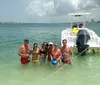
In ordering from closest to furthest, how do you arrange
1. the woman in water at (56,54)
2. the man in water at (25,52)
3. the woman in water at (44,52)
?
1. the woman in water at (56,54)
2. the man in water at (25,52)
3. the woman in water at (44,52)

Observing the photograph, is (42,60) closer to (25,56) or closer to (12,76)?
(25,56)

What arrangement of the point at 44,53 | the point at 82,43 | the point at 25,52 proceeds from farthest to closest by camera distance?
1. the point at 82,43
2. the point at 44,53
3. the point at 25,52

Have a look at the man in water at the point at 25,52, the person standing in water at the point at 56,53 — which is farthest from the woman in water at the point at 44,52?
the man in water at the point at 25,52

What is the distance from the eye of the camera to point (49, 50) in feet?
29.9

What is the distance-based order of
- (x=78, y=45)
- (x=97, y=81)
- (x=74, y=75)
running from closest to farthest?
(x=97, y=81) → (x=74, y=75) → (x=78, y=45)

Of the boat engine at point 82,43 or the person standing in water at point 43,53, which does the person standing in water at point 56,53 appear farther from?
the boat engine at point 82,43

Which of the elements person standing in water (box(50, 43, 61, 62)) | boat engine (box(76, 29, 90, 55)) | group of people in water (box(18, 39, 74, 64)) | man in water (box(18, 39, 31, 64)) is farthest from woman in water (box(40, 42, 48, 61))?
boat engine (box(76, 29, 90, 55))

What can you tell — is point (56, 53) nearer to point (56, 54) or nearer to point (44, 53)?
point (56, 54)

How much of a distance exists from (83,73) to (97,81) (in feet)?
3.72

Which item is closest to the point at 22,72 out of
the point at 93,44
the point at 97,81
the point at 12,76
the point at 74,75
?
the point at 12,76

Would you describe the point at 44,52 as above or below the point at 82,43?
below

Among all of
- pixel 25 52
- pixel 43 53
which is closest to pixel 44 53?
pixel 43 53

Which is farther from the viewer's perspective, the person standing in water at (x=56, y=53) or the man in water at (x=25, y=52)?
the man in water at (x=25, y=52)

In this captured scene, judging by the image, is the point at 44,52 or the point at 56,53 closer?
the point at 56,53
